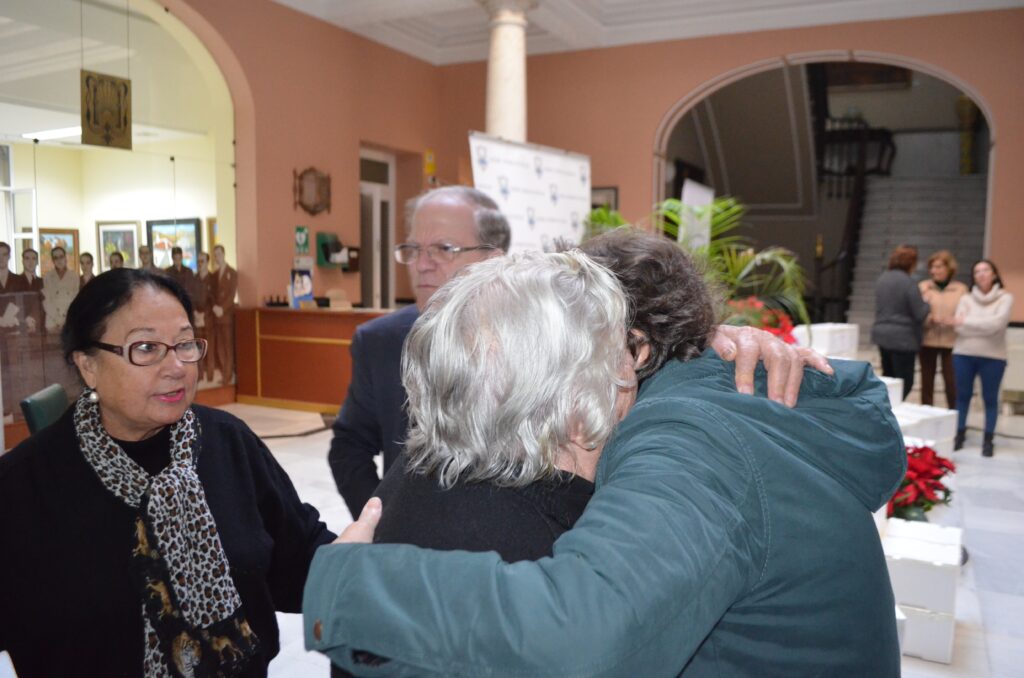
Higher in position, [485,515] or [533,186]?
[533,186]

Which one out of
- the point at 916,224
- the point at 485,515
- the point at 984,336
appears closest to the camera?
the point at 485,515

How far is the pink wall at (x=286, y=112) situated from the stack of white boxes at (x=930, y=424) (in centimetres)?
642

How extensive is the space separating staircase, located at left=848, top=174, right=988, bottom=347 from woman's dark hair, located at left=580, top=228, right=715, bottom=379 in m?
12.6

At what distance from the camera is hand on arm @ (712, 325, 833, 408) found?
1.12 m

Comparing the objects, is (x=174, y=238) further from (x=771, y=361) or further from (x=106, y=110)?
(x=771, y=361)

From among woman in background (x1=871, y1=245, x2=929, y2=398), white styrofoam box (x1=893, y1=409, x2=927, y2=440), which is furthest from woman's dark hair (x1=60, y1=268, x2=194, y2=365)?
woman in background (x1=871, y1=245, x2=929, y2=398)

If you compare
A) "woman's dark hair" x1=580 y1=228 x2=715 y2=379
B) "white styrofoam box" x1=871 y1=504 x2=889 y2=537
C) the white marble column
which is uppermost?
the white marble column

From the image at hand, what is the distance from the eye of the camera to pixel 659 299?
3.67 feet

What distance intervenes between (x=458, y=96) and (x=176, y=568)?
10687 mm

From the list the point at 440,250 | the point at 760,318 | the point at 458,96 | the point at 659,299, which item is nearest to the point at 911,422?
the point at 760,318

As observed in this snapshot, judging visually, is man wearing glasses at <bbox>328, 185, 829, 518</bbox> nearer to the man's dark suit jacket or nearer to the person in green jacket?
the man's dark suit jacket

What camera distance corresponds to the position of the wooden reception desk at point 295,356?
807cm

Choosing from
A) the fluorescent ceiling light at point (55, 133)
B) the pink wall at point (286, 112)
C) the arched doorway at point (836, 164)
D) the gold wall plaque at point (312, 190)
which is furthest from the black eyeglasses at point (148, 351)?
the arched doorway at point (836, 164)

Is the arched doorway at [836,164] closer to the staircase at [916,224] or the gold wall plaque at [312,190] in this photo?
the staircase at [916,224]
